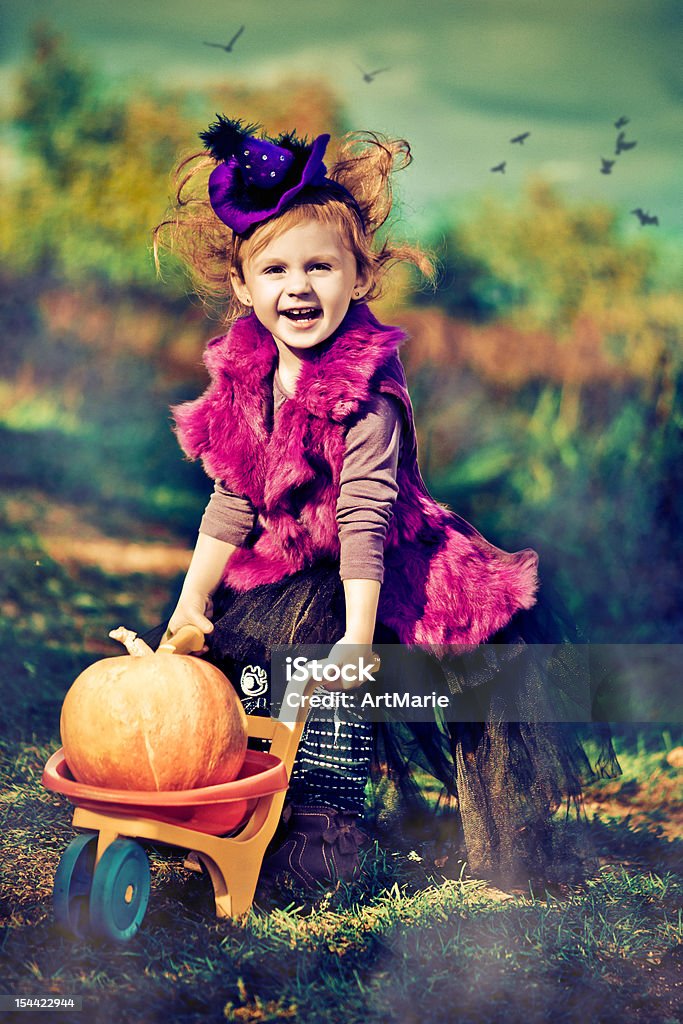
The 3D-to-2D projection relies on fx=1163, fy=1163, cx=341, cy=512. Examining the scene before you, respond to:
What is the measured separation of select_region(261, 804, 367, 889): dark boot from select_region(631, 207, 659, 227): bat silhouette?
1575 mm

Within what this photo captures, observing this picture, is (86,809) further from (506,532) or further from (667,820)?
(667,820)

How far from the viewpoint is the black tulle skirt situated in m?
2.49

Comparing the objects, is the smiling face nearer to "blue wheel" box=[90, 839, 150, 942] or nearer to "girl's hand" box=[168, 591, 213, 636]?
"girl's hand" box=[168, 591, 213, 636]

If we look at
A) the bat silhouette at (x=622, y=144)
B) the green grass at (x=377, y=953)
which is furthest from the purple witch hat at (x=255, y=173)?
the green grass at (x=377, y=953)

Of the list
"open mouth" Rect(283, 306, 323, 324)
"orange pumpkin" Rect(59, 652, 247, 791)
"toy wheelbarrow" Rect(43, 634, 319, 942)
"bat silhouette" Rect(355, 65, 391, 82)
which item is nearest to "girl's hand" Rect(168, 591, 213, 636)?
"toy wheelbarrow" Rect(43, 634, 319, 942)

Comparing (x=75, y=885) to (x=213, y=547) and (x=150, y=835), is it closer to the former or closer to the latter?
(x=150, y=835)

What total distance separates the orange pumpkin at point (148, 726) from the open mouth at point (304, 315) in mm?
773

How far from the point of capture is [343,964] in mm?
2182

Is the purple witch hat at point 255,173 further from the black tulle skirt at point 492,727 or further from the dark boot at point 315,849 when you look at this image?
the dark boot at point 315,849

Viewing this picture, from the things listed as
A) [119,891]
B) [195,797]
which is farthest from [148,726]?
[119,891]

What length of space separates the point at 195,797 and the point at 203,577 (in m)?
0.67

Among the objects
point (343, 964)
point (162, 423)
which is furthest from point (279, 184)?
point (343, 964)

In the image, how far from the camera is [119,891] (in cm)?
207

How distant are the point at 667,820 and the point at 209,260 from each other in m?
1.73
